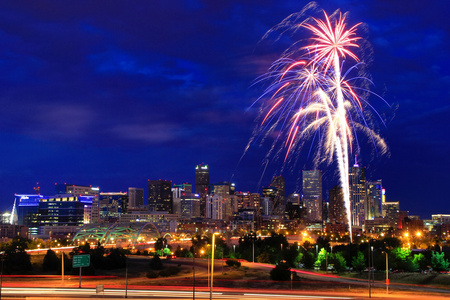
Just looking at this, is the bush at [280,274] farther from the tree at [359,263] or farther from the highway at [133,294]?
the tree at [359,263]

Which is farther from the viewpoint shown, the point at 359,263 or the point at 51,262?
the point at 51,262

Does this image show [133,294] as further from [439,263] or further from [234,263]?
[439,263]

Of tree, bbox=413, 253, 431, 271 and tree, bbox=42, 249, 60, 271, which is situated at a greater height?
tree, bbox=413, 253, 431, 271

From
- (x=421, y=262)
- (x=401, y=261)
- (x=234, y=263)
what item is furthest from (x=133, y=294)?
(x=421, y=262)

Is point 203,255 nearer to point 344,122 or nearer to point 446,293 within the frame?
point 344,122

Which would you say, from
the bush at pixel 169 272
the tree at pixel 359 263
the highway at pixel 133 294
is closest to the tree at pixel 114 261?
the bush at pixel 169 272

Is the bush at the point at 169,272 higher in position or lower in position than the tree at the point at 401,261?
lower

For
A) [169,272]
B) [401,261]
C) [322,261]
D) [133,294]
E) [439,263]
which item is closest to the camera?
[133,294]

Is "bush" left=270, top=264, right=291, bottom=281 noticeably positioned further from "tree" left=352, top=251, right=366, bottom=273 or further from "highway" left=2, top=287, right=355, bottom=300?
"tree" left=352, top=251, right=366, bottom=273

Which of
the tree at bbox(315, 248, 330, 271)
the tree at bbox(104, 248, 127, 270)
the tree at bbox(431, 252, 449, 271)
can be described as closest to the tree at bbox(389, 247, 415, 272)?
the tree at bbox(431, 252, 449, 271)

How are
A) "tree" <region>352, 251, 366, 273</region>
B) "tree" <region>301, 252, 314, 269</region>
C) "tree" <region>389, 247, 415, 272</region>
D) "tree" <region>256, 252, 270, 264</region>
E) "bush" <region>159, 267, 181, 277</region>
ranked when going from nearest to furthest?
"bush" <region>159, 267, 181, 277</region> < "tree" <region>389, 247, 415, 272</region> < "tree" <region>352, 251, 366, 273</region> < "tree" <region>301, 252, 314, 269</region> < "tree" <region>256, 252, 270, 264</region>

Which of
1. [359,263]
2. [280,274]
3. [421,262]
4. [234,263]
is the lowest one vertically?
[234,263]

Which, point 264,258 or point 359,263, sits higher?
point 359,263

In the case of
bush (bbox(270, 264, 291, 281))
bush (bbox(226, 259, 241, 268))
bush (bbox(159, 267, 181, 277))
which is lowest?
bush (bbox(159, 267, 181, 277))
